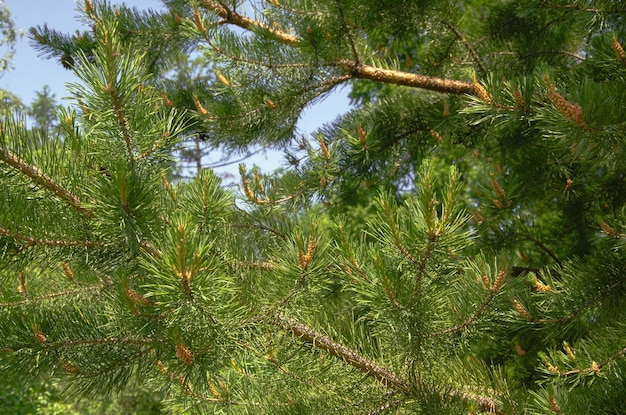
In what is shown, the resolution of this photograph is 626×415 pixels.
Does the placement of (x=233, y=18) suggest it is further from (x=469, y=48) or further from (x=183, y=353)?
(x=183, y=353)

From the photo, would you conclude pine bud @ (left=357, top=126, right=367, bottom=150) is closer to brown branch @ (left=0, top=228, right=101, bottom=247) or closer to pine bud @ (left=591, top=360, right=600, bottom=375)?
pine bud @ (left=591, top=360, right=600, bottom=375)

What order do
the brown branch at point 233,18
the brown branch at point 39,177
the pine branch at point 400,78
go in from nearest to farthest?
the brown branch at point 39,177, the pine branch at point 400,78, the brown branch at point 233,18

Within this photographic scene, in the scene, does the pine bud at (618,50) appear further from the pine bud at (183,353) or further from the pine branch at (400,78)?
the pine bud at (183,353)

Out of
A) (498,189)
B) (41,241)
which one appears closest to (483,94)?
(498,189)

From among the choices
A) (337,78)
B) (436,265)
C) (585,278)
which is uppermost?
(337,78)

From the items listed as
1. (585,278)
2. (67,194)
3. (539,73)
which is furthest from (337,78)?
(67,194)

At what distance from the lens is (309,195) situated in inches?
103

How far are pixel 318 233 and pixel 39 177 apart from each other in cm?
54

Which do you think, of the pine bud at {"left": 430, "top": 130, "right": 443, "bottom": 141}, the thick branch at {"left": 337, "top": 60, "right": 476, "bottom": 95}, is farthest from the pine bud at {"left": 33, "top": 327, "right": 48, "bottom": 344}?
the pine bud at {"left": 430, "top": 130, "right": 443, "bottom": 141}

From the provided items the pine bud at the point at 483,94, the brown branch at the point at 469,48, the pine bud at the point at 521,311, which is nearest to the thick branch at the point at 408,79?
the brown branch at the point at 469,48

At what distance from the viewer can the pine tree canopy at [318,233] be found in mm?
1022

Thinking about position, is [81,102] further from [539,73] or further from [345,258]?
[539,73]

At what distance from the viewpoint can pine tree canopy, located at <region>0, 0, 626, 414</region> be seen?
1.02 metres

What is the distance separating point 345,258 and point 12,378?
0.76 meters
